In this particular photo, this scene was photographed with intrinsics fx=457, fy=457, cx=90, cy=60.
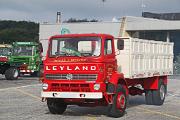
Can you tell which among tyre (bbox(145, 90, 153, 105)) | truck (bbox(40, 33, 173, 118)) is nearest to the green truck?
tyre (bbox(145, 90, 153, 105))

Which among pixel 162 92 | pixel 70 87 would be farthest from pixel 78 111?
pixel 162 92

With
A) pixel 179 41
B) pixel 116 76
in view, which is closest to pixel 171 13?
pixel 179 41

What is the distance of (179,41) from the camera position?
6178 cm

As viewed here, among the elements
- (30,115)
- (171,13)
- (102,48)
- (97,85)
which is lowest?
(30,115)

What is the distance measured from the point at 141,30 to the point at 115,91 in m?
45.1

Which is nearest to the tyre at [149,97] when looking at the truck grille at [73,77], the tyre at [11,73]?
the truck grille at [73,77]

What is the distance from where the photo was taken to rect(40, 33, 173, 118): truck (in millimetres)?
12648

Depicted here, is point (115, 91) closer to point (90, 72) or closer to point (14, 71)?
point (90, 72)

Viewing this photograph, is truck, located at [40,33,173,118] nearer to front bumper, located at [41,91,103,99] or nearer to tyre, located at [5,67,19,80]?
front bumper, located at [41,91,103,99]

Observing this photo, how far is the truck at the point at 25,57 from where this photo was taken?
1274 inches

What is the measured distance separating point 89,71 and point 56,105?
187 centimetres

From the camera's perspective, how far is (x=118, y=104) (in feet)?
43.1

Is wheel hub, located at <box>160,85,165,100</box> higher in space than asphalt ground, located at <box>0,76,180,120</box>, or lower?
higher

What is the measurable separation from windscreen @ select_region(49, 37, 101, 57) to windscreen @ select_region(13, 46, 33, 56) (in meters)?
19.4
